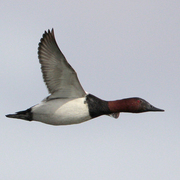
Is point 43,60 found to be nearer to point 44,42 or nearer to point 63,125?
point 44,42

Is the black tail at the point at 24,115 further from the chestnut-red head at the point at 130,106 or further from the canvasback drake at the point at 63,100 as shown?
the chestnut-red head at the point at 130,106

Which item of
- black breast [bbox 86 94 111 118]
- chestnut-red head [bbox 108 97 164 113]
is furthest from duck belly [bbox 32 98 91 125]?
chestnut-red head [bbox 108 97 164 113]

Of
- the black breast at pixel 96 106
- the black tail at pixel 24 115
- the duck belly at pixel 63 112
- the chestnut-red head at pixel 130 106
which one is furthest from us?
the black tail at pixel 24 115

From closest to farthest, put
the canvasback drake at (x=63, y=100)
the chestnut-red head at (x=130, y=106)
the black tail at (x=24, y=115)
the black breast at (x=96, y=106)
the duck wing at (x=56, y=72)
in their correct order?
the duck wing at (x=56, y=72) → the canvasback drake at (x=63, y=100) → the black breast at (x=96, y=106) → the chestnut-red head at (x=130, y=106) → the black tail at (x=24, y=115)

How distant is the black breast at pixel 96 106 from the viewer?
12898 millimetres

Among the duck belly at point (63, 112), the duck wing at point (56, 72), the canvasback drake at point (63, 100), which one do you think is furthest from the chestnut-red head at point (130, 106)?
the duck wing at point (56, 72)

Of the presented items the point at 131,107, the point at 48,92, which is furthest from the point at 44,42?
the point at 131,107

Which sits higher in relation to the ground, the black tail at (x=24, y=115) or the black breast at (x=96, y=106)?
the black breast at (x=96, y=106)

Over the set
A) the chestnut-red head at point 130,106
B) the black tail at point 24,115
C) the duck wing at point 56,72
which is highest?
the duck wing at point 56,72

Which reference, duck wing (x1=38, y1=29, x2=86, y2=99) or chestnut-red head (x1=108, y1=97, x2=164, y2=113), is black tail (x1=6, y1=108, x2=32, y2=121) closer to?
duck wing (x1=38, y1=29, x2=86, y2=99)

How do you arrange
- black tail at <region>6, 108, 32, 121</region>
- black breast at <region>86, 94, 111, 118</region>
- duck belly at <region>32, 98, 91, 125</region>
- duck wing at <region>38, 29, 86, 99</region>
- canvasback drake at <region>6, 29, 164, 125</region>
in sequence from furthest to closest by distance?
black tail at <region>6, 108, 32, 121</region>, black breast at <region>86, 94, 111, 118</region>, duck belly at <region>32, 98, 91, 125</region>, canvasback drake at <region>6, 29, 164, 125</region>, duck wing at <region>38, 29, 86, 99</region>

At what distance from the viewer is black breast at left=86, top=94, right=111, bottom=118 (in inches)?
508

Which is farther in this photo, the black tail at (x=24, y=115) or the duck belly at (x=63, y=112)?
the black tail at (x=24, y=115)

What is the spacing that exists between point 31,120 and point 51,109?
85cm
